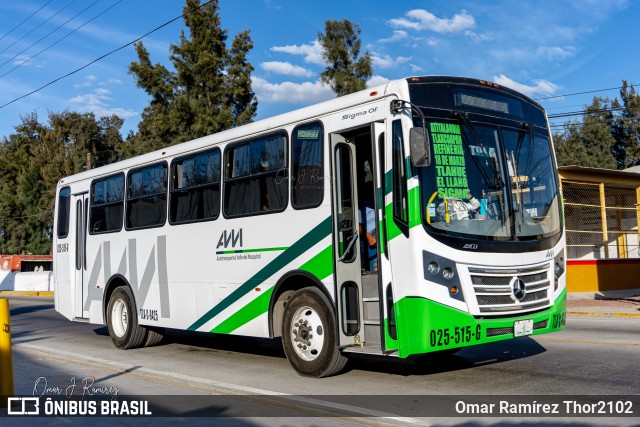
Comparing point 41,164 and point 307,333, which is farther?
point 41,164

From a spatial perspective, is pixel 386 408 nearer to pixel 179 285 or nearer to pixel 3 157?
pixel 179 285

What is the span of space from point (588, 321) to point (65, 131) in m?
62.9

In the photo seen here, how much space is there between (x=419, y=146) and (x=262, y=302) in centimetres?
364

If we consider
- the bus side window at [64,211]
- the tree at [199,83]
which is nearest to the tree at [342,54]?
the tree at [199,83]

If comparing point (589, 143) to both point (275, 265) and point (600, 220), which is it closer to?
point (600, 220)

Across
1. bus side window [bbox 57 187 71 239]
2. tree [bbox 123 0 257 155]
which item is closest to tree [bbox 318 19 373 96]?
tree [bbox 123 0 257 155]

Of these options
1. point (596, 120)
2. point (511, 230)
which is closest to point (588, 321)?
point (511, 230)

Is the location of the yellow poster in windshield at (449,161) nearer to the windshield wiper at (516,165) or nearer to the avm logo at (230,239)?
the windshield wiper at (516,165)

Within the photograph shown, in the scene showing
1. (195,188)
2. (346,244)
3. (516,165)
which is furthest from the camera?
(195,188)

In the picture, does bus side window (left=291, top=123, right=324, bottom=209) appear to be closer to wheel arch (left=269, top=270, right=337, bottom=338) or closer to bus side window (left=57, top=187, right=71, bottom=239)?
wheel arch (left=269, top=270, right=337, bottom=338)

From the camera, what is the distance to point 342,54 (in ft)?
143

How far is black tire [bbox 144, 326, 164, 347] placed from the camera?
548 inches

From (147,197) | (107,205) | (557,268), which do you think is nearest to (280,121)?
(557,268)

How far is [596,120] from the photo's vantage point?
64188mm
